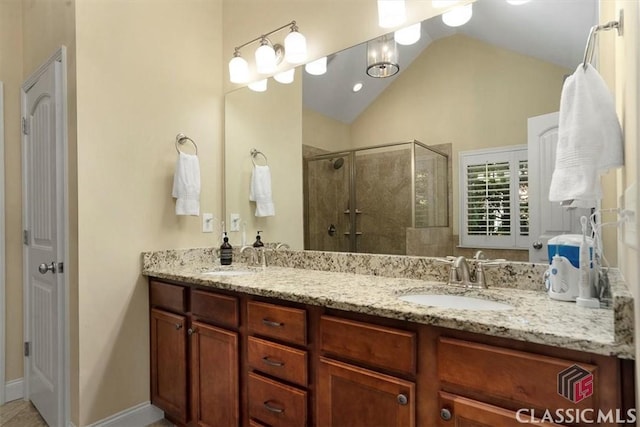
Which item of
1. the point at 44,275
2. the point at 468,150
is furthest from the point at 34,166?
the point at 468,150

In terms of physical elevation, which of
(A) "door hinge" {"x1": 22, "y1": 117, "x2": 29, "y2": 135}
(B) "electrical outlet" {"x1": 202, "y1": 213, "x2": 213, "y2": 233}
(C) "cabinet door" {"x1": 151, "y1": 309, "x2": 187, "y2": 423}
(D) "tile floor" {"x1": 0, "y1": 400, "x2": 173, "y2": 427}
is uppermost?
A: (A) "door hinge" {"x1": 22, "y1": 117, "x2": 29, "y2": 135}

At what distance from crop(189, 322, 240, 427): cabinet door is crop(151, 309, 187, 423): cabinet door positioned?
0.09m

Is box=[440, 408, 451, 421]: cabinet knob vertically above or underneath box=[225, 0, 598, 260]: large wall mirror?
underneath

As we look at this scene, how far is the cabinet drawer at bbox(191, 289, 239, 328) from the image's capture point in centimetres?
162

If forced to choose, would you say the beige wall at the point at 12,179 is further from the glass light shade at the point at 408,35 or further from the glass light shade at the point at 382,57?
the glass light shade at the point at 408,35

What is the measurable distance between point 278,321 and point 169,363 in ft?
3.06

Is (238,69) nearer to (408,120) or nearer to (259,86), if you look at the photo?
(259,86)

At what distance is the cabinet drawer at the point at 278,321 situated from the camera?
4.50 feet

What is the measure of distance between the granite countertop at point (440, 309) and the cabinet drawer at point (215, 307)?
2.4 inches

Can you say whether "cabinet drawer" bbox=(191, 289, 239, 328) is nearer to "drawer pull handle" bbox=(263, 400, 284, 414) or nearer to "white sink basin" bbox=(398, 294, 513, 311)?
"drawer pull handle" bbox=(263, 400, 284, 414)

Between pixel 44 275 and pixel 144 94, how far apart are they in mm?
1226

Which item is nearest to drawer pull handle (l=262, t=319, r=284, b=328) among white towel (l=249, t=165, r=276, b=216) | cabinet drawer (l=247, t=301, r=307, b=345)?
cabinet drawer (l=247, t=301, r=307, b=345)

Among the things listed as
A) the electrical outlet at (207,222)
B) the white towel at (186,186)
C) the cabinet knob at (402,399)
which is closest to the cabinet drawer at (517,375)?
the cabinet knob at (402,399)

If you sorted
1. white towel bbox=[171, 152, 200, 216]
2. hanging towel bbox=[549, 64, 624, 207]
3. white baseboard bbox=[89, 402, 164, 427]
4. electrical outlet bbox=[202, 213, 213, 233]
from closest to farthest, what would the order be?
hanging towel bbox=[549, 64, 624, 207], white baseboard bbox=[89, 402, 164, 427], white towel bbox=[171, 152, 200, 216], electrical outlet bbox=[202, 213, 213, 233]
